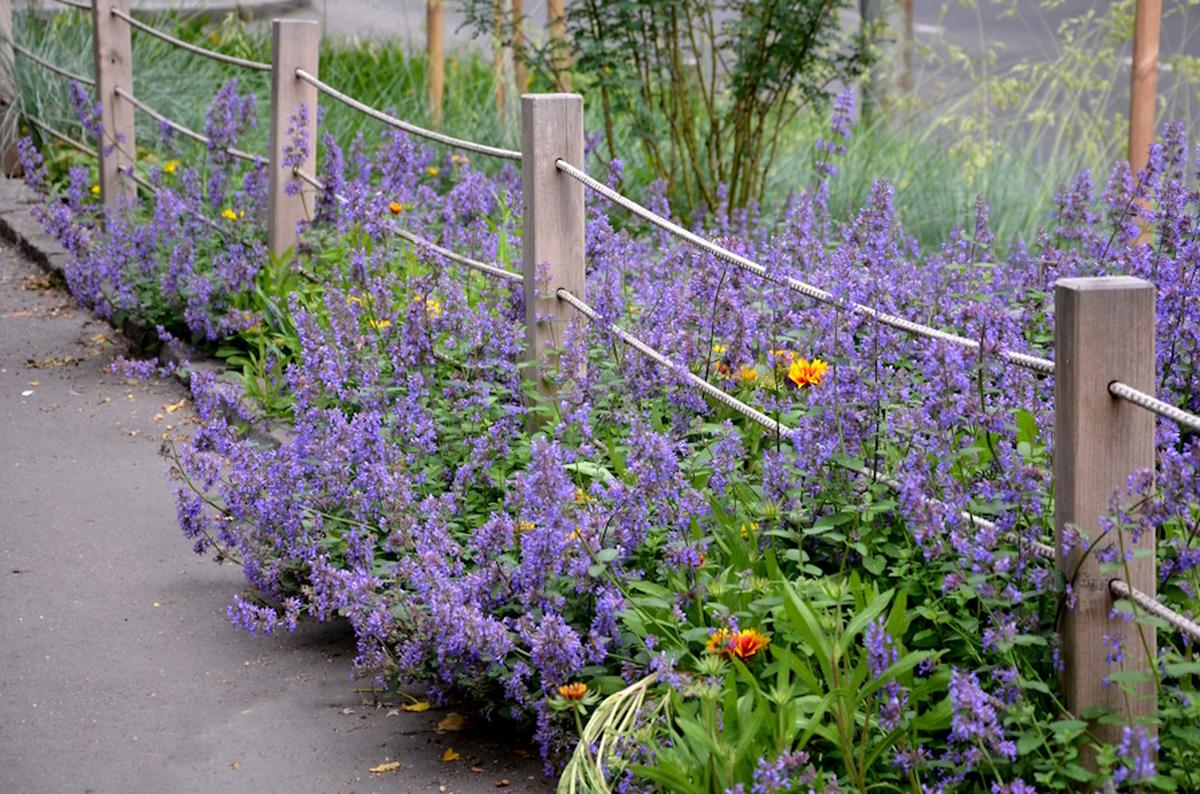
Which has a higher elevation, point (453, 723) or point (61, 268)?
point (61, 268)

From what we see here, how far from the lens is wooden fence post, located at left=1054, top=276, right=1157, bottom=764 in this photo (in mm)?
2799

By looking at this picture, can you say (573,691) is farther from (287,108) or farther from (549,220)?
(287,108)

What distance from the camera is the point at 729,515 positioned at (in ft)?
12.1

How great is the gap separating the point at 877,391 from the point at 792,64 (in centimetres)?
463

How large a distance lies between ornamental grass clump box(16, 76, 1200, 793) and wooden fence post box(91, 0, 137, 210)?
271cm

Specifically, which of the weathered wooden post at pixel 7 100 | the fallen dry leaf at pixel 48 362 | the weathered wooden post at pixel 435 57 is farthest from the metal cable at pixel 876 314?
the weathered wooden post at pixel 7 100

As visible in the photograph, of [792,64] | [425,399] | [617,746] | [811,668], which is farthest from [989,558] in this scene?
[792,64]

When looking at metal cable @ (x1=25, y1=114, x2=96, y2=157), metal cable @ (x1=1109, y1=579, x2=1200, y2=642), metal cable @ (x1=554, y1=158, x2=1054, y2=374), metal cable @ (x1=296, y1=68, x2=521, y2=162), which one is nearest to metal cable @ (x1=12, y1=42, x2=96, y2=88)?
metal cable @ (x1=25, y1=114, x2=96, y2=157)

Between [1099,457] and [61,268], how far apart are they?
6.14 m

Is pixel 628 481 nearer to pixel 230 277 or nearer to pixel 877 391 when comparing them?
pixel 877 391

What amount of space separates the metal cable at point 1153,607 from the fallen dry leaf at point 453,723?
4.89 feet

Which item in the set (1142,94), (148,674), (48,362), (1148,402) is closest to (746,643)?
(1148,402)

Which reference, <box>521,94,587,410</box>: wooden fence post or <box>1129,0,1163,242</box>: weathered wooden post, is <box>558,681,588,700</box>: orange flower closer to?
<box>521,94,587,410</box>: wooden fence post

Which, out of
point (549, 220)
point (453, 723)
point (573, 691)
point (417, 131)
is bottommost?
point (453, 723)
